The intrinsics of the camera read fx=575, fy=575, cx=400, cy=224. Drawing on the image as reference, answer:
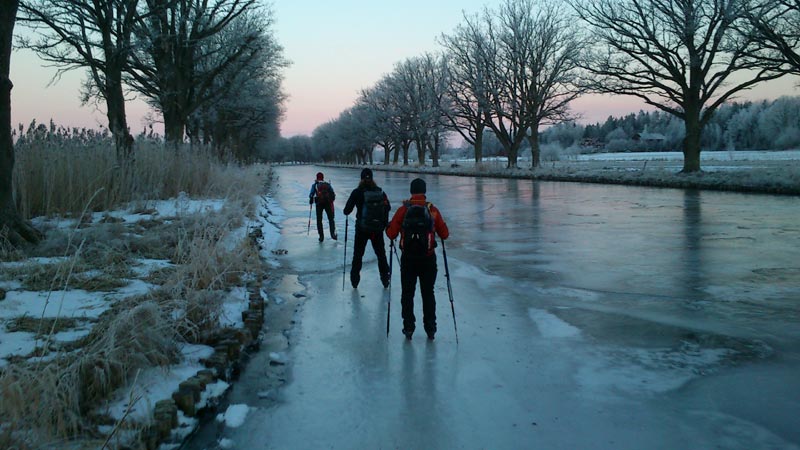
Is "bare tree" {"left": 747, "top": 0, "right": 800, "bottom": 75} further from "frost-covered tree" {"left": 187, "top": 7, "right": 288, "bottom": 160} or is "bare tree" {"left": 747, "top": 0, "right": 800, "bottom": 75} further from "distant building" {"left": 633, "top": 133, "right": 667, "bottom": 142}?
"distant building" {"left": 633, "top": 133, "right": 667, "bottom": 142}

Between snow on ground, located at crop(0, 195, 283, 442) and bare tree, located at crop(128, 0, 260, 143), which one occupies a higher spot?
bare tree, located at crop(128, 0, 260, 143)

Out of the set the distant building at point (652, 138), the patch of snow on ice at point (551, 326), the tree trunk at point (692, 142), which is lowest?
the patch of snow on ice at point (551, 326)

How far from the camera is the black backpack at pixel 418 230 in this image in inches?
221

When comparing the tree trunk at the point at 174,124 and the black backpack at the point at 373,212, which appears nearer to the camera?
the black backpack at the point at 373,212

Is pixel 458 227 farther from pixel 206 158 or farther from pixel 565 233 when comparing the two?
pixel 206 158

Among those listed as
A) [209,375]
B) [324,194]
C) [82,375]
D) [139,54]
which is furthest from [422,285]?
[139,54]

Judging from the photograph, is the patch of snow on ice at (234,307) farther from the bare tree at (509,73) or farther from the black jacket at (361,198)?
the bare tree at (509,73)

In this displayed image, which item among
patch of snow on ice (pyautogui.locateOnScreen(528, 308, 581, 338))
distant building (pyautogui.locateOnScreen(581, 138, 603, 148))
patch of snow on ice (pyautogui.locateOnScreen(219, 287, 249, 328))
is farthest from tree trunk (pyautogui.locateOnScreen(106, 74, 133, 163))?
distant building (pyautogui.locateOnScreen(581, 138, 603, 148))

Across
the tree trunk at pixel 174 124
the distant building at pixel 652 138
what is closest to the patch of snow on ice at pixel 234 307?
the tree trunk at pixel 174 124

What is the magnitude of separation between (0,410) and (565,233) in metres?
10.9

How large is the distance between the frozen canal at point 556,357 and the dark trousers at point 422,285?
8.2 inches

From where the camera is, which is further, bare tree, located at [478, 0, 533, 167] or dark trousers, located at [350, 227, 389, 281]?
bare tree, located at [478, 0, 533, 167]

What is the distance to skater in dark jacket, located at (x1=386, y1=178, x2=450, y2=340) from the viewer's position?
18.5ft

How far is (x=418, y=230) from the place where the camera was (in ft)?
18.4
